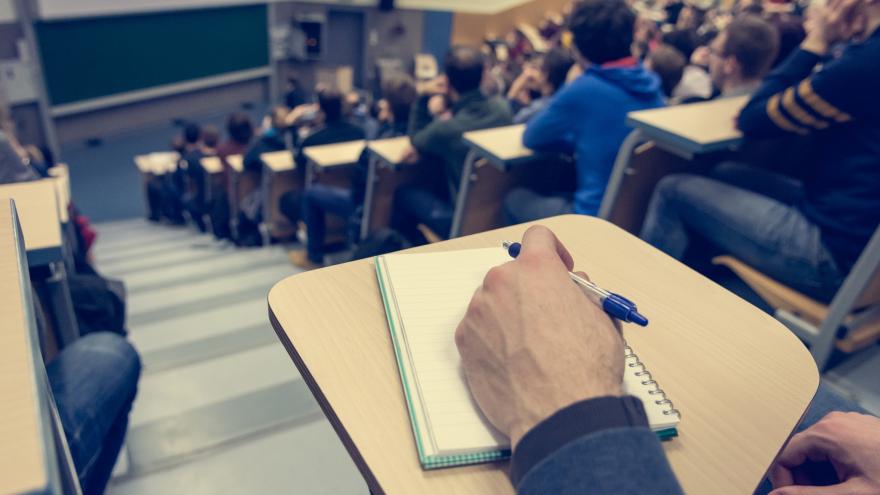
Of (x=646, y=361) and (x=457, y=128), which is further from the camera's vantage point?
(x=457, y=128)

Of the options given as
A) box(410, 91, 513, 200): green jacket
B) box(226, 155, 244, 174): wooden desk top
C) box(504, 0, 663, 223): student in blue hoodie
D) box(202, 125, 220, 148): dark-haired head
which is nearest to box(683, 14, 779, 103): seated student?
box(504, 0, 663, 223): student in blue hoodie

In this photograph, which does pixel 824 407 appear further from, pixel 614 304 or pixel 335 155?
pixel 335 155

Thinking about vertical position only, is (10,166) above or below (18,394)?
below

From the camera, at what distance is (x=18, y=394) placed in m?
0.42

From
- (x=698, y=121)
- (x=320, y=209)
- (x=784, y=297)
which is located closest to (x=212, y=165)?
(x=320, y=209)

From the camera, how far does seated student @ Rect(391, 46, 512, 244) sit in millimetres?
2613

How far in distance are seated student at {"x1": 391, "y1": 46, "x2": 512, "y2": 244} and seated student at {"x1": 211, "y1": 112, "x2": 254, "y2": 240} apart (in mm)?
2535

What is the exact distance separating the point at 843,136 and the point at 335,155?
2.39m

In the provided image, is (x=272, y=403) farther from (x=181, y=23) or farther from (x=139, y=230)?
(x=181, y=23)

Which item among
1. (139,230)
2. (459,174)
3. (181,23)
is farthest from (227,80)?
(459,174)

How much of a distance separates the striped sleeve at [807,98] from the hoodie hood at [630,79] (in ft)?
1.49

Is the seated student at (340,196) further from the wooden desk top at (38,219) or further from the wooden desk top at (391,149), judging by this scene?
the wooden desk top at (38,219)

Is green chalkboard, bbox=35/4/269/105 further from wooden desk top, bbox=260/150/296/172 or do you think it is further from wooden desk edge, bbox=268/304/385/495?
wooden desk edge, bbox=268/304/385/495

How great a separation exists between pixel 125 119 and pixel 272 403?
298 inches
